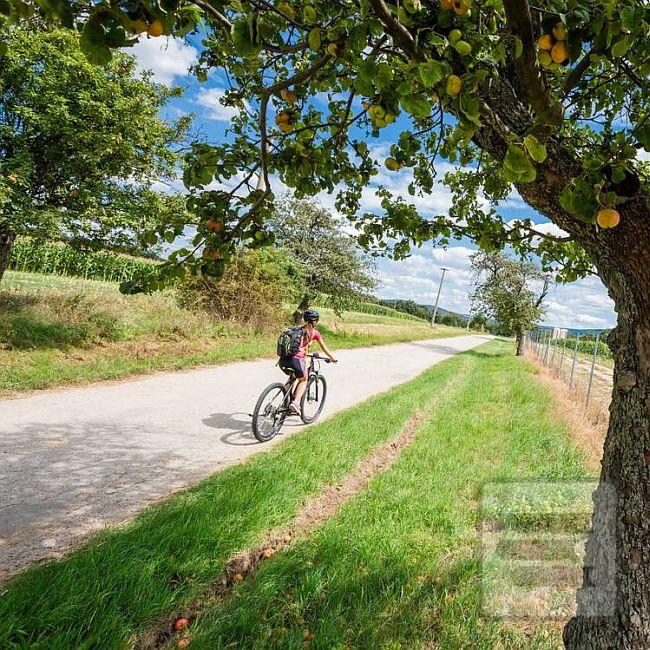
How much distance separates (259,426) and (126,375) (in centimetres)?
390

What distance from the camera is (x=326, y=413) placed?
7922 mm

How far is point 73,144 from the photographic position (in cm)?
887

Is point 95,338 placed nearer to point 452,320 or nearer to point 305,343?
point 305,343

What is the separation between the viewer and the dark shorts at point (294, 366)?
6.28 m

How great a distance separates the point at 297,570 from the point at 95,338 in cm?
892

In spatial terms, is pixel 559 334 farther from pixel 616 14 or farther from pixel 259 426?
pixel 616 14

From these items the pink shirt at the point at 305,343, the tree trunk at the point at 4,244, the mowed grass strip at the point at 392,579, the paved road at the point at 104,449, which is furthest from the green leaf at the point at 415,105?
the tree trunk at the point at 4,244

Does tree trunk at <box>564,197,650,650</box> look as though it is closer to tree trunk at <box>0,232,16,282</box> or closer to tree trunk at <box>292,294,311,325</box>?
tree trunk at <box>0,232,16,282</box>

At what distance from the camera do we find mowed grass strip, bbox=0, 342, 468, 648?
2318 mm

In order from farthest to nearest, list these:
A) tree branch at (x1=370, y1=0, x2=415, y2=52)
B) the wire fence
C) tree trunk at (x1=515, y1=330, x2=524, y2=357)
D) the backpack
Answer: tree trunk at (x1=515, y1=330, x2=524, y2=357), the wire fence, the backpack, tree branch at (x1=370, y1=0, x2=415, y2=52)

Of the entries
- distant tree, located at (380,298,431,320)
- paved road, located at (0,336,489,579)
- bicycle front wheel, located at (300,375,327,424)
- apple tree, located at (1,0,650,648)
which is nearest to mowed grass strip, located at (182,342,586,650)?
apple tree, located at (1,0,650,648)

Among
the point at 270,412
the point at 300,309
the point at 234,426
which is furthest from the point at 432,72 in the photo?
the point at 300,309

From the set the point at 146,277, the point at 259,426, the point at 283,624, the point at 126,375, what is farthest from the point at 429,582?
the point at 126,375

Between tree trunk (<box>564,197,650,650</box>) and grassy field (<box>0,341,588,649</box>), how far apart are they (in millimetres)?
1113
